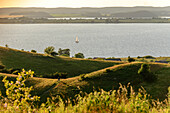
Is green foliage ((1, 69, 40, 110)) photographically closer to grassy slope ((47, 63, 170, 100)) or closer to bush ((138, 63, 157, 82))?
grassy slope ((47, 63, 170, 100))

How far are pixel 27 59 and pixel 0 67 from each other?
54.5 feet

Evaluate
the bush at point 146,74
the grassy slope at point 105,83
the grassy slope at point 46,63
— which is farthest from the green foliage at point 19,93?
the grassy slope at point 46,63

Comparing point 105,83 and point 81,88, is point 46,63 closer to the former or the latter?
point 81,88

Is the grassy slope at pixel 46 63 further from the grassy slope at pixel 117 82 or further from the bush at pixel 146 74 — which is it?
the bush at pixel 146 74

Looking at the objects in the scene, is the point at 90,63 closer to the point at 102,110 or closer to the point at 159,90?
the point at 159,90

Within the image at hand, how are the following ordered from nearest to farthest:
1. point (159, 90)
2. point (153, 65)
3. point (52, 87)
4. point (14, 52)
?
point (159, 90)
point (52, 87)
point (153, 65)
point (14, 52)

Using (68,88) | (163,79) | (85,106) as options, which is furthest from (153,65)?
(85,106)

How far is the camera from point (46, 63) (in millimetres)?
78625

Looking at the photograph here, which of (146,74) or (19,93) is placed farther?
(146,74)

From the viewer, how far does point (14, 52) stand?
290ft

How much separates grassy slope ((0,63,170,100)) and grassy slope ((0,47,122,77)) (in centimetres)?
1854

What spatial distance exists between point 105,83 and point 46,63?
36452mm

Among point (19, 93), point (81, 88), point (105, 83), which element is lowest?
point (81, 88)

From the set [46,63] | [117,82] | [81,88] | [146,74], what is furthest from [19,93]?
[46,63]
